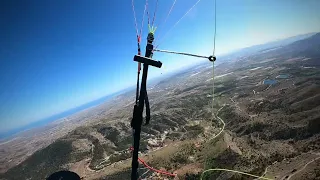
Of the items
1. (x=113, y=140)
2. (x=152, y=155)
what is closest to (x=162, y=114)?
(x=113, y=140)

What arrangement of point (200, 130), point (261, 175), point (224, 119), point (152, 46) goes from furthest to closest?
point (224, 119) < point (200, 130) < point (261, 175) < point (152, 46)

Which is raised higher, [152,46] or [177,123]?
[152,46]

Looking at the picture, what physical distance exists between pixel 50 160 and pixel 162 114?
39622 millimetres

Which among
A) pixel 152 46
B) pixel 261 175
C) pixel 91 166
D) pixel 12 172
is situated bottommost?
pixel 12 172

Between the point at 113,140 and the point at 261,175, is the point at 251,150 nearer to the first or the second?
the point at 261,175

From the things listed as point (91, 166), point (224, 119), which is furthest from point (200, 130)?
point (91, 166)

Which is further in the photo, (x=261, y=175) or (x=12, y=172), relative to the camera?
(x=12, y=172)

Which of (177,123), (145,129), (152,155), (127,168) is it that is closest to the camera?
(127,168)

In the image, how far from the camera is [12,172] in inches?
2958

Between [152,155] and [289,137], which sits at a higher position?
[289,137]

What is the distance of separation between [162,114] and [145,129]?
13.4 m

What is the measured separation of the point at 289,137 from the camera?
49875mm

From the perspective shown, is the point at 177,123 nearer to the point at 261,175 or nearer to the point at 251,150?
the point at 251,150

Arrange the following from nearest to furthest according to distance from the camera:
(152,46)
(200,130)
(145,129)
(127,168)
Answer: (152,46) < (127,168) < (200,130) < (145,129)
